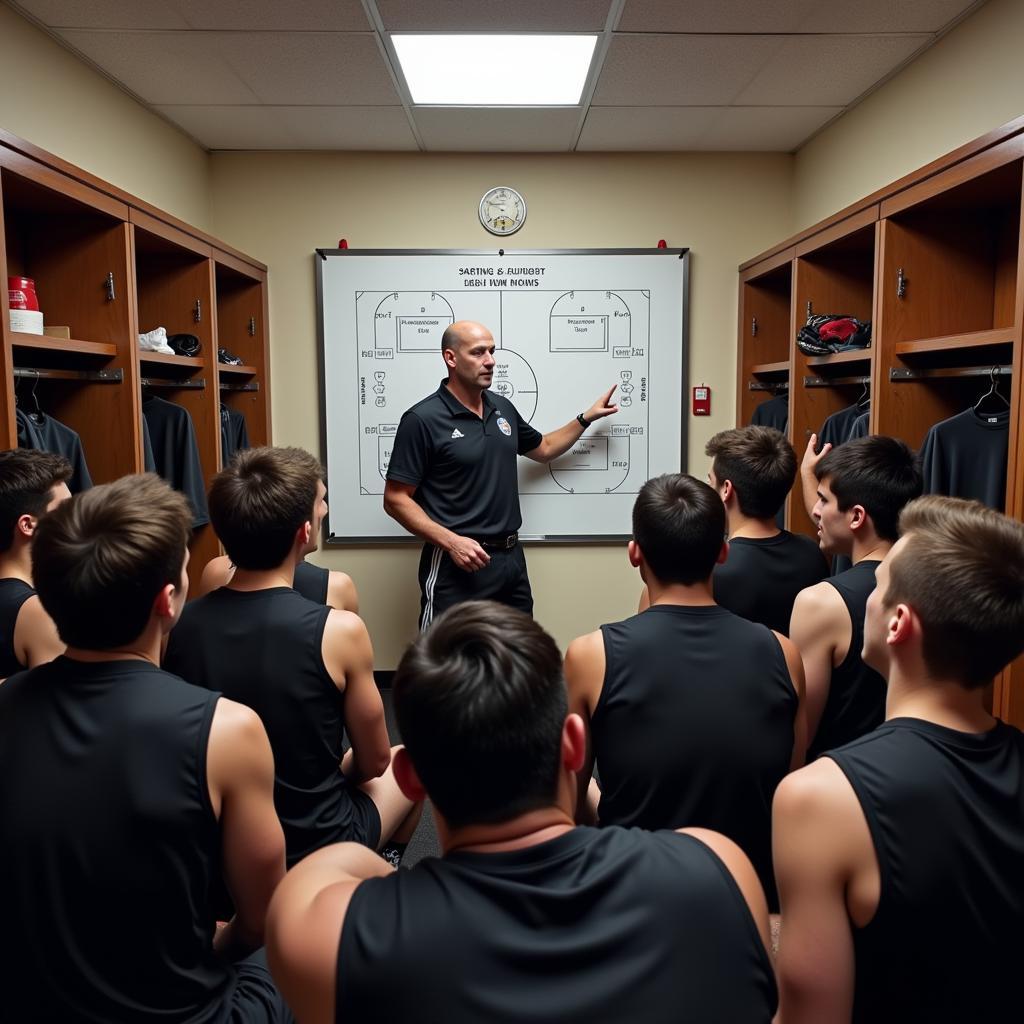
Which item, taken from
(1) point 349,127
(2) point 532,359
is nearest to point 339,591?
(2) point 532,359

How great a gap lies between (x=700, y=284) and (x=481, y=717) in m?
3.68

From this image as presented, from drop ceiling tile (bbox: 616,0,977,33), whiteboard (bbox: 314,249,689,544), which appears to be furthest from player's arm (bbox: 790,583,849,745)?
whiteboard (bbox: 314,249,689,544)

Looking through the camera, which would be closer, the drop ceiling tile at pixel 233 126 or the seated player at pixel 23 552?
A: the seated player at pixel 23 552

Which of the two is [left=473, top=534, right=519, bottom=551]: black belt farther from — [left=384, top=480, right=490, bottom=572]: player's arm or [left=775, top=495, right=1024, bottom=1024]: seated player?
[left=775, top=495, right=1024, bottom=1024]: seated player

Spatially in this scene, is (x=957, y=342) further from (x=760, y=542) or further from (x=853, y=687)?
(x=853, y=687)

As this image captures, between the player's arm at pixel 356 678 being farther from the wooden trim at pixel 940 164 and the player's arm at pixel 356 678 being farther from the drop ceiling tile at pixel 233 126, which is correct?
the drop ceiling tile at pixel 233 126

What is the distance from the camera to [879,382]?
2598 millimetres

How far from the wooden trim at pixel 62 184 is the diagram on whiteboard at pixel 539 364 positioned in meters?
1.55

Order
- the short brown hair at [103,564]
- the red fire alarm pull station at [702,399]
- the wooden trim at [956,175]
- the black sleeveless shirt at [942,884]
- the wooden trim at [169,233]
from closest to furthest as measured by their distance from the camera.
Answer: the black sleeveless shirt at [942,884] → the short brown hair at [103,564] → the wooden trim at [956,175] → the wooden trim at [169,233] → the red fire alarm pull station at [702,399]

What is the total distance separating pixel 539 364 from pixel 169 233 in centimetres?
178

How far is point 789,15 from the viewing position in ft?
8.52

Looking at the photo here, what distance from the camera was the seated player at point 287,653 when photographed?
5.12 ft

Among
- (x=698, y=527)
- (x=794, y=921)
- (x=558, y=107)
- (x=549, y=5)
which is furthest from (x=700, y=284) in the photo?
(x=794, y=921)

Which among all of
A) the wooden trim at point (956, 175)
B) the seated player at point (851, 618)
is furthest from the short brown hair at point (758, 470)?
the wooden trim at point (956, 175)
